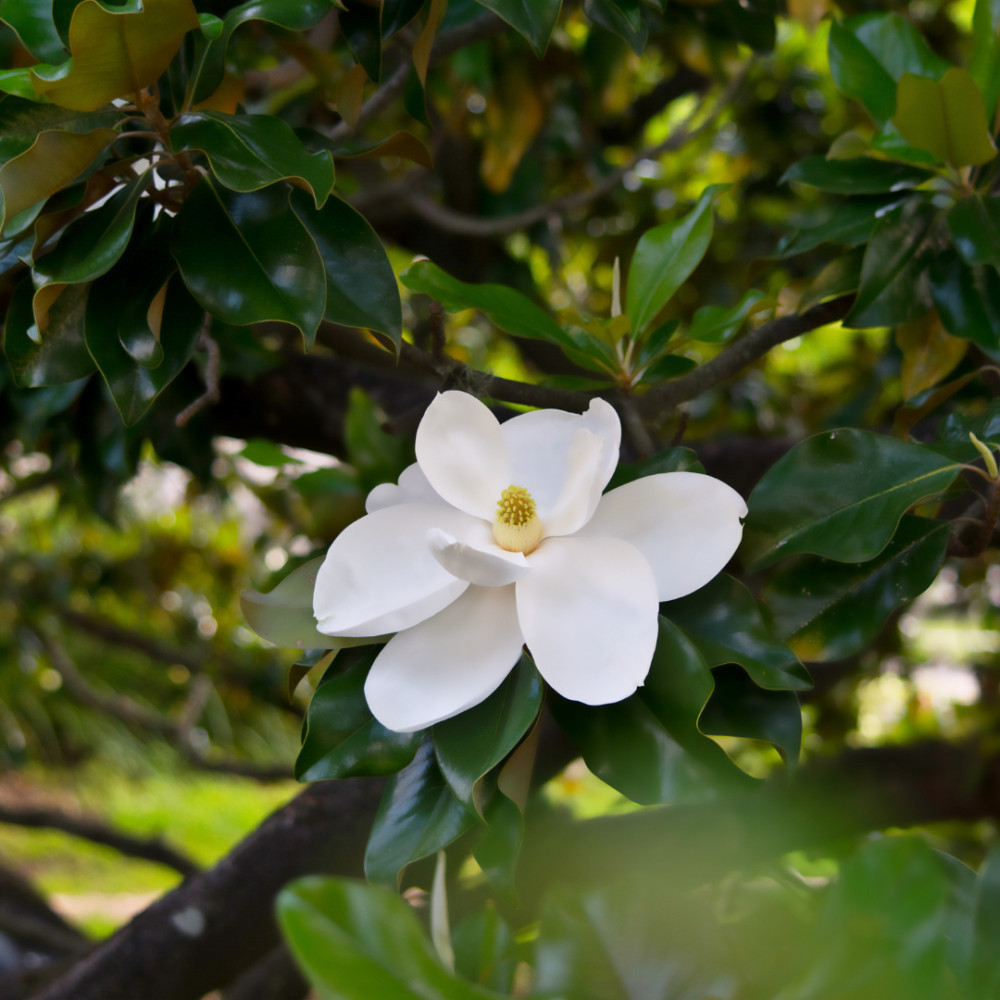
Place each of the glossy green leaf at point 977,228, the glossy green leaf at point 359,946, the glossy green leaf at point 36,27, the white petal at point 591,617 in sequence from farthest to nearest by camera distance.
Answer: the glossy green leaf at point 977,228 < the glossy green leaf at point 36,27 < the white petal at point 591,617 < the glossy green leaf at point 359,946

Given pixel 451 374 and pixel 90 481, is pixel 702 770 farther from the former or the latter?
pixel 90 481

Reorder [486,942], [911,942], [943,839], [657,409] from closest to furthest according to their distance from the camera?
[911,942]
[486,942]
[657,409]
[943,839]

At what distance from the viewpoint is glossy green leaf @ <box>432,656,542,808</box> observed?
1.29 feet

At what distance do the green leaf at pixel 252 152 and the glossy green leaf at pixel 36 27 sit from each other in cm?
8

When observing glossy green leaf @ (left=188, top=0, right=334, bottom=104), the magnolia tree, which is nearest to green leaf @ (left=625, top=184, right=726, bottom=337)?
the magnolia tree

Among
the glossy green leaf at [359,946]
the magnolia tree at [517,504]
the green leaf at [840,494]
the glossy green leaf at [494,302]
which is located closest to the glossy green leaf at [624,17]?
the magnolia tree at [517,504]

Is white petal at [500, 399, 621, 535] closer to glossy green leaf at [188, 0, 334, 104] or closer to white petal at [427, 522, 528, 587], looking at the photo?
white petal at [427, 522, 528, 587]

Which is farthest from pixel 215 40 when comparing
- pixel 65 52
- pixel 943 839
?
pixel 943 839

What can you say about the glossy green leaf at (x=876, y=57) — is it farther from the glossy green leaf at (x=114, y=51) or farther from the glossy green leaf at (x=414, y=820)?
the glossy green leaf at (x=414, y=820)

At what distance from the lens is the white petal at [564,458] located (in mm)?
422

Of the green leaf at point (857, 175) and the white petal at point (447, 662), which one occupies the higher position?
the green leaf at point (857, 175)

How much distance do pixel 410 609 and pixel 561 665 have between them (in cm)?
8

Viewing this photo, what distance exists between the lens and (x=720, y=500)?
43cm

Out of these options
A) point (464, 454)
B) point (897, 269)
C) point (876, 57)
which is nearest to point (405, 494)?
point (464, 454)
